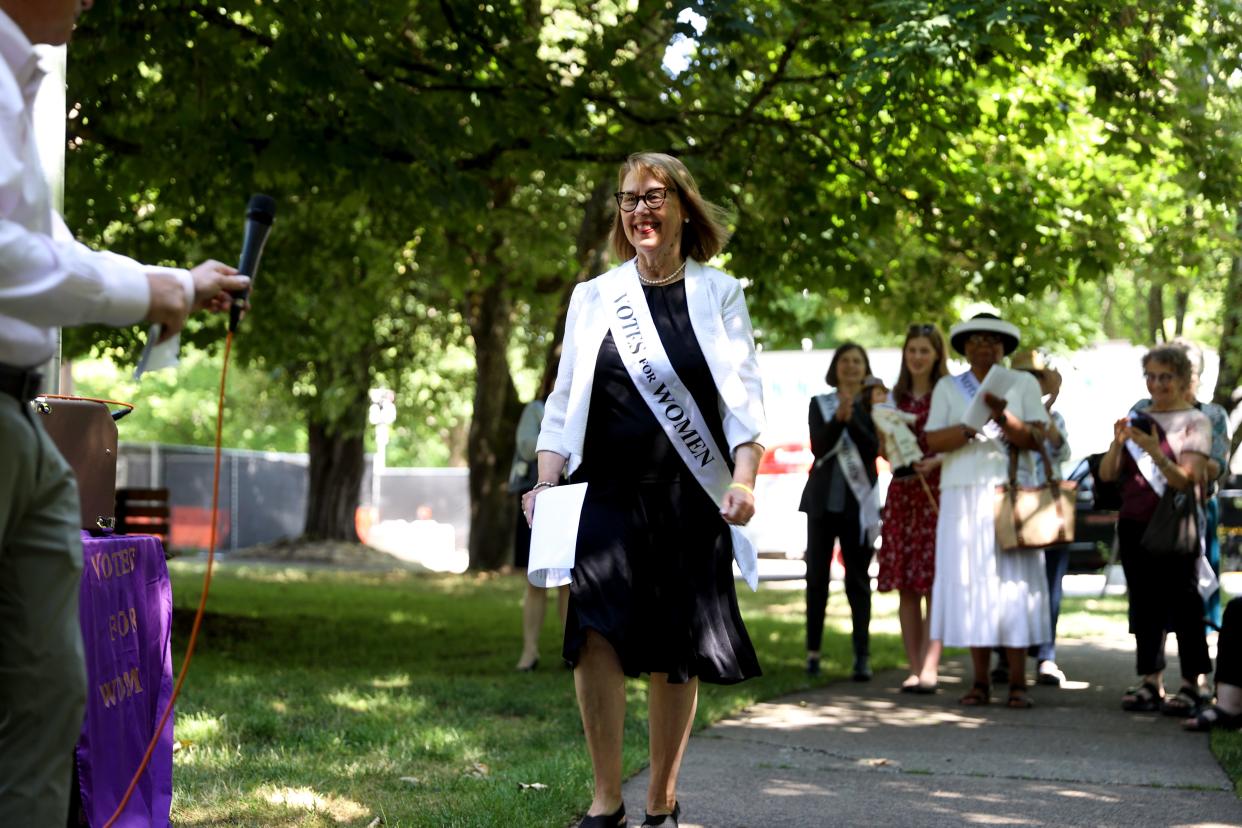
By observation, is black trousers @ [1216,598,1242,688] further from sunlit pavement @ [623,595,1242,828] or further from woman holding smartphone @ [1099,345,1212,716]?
woman holding smartphone @ [1099,345,1212,716]

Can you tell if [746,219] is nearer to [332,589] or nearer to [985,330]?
[985,330]

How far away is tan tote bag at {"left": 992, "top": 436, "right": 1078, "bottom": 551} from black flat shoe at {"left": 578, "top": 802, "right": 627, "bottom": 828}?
4.56 m

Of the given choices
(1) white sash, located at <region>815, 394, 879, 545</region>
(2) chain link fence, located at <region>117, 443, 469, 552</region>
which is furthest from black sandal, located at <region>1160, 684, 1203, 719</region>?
(2) chain link fence, located at <region>117, 443, 469, 552</region>

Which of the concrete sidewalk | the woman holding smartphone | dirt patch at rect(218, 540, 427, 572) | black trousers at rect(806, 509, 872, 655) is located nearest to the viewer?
the concrete sidewalk

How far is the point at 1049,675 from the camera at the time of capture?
10258 millimetres

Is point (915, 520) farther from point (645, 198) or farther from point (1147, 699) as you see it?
point (645, 198)

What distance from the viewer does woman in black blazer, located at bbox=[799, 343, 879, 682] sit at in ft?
34.2

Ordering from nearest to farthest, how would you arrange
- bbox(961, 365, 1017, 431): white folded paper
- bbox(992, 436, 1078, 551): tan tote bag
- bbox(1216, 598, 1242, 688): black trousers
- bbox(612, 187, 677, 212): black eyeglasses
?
bbox(612, 187, 677, 212): black eyeglasses < bbox(1216, 598, 1242, 688): black trousers < bbox(961, 365, 1017, 431): white folded paper < bbox(992, 436, 1078, 551): tan tote bag

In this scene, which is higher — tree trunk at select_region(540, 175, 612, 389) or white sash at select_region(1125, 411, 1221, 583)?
tree trunk at select_region(540, 175, 612, 389)

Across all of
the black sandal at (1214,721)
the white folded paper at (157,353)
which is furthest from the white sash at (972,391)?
the white folded paper at (157,353)

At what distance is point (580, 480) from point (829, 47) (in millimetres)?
6770

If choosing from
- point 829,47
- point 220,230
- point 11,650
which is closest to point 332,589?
point 220,230

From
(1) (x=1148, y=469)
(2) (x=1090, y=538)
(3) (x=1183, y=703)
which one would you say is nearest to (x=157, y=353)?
(1) (x=1148, y=469)

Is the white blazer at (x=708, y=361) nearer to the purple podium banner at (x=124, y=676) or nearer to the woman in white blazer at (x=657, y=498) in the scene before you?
the woman in white blazer at (x=657, y=498)
